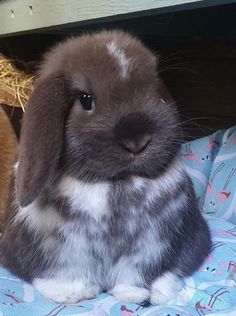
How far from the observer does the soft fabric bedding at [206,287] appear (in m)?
1.15

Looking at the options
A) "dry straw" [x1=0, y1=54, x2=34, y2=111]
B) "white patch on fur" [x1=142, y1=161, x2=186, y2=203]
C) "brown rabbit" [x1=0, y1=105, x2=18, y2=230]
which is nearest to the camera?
"white patch on fur" [x1=142, y1=161, x2=186, y2=203]

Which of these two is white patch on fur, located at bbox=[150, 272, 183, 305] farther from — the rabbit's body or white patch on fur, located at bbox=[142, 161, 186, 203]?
white patch on fur, located at bbox=[142, 161, 186, 203]

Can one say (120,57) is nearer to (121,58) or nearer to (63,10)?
(121,58)

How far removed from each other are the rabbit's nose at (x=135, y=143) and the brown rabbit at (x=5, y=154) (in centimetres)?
69

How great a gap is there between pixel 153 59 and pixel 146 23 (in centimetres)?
82

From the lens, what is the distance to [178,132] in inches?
43.9

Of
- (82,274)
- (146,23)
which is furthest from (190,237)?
(146,23)

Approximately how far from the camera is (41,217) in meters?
1.17

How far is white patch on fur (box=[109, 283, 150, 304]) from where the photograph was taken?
120 cm

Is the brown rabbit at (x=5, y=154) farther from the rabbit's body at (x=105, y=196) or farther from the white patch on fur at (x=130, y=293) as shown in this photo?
the white patch on fur at (x=130, y=293)

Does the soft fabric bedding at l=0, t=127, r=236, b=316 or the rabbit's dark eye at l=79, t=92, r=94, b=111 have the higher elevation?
the rabbit's dark eye at l=79, t=92, r=94, b=111

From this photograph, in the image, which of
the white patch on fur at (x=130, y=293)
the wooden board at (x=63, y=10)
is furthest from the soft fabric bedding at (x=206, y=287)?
the wooden board at (x=63, y=10)

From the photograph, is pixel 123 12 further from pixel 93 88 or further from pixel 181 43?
pixel 181 43

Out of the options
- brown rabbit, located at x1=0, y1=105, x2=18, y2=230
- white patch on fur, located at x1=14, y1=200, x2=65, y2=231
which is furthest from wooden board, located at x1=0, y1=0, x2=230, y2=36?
white patch on fur, located at x1=14, y1=200, x2=65, y2=231
